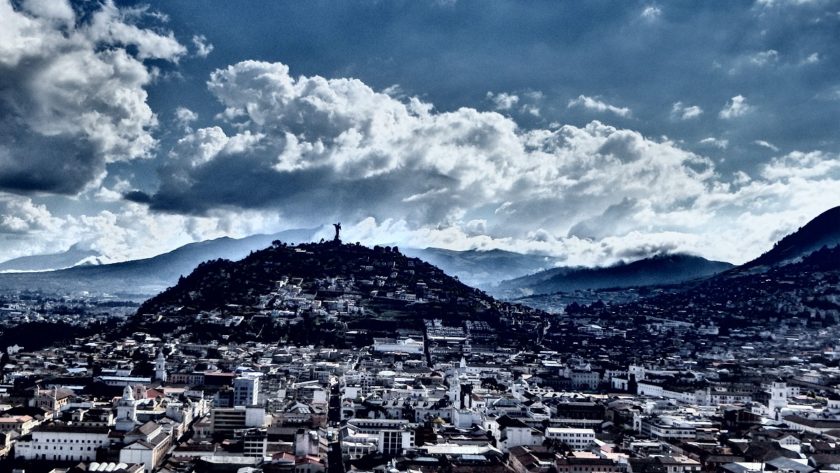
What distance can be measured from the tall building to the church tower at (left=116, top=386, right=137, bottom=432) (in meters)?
10.9

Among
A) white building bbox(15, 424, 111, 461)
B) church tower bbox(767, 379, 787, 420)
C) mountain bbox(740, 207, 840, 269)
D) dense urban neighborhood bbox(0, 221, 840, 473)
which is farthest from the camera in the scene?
mountain bbox(740, 207, 840, 269)

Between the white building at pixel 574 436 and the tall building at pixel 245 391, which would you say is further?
the tall building at pixel 245 391

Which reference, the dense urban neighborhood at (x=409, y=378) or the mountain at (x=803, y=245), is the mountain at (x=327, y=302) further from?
the mountain at (x=803, y=245)

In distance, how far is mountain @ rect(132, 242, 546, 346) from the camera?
103812 millimetres

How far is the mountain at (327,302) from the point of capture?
341ft

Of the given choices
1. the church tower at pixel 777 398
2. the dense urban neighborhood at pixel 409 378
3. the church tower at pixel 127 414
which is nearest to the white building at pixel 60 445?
the dense urban neighborhood at pixel 409 378

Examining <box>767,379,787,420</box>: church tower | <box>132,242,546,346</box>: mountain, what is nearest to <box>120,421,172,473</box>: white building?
<box>767,379,787,420</box>: church tower

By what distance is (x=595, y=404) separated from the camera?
61031mm

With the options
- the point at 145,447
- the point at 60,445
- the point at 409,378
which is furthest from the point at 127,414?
the point at 409,378

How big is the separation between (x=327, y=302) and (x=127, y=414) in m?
68.5

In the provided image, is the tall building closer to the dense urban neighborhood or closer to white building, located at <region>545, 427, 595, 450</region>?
the dense urban neighborhood

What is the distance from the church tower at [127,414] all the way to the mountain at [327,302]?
49.0 metres

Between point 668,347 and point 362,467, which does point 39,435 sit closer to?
point 362,467

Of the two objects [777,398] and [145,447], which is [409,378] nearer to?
[777,398]
